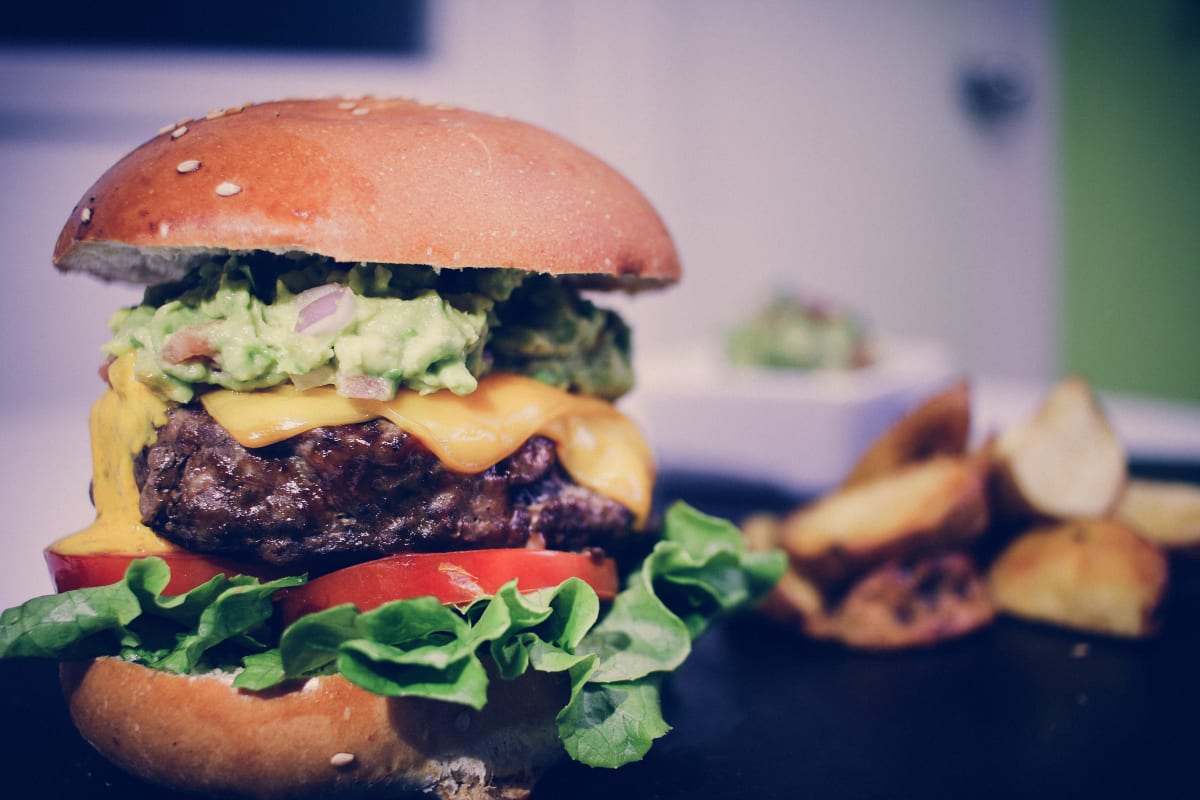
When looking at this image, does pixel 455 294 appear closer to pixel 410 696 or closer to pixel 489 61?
pixel 410 696

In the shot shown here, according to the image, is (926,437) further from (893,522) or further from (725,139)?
(725,139)

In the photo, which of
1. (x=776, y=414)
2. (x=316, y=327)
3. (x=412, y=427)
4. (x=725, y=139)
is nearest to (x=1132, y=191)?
(x=725, y=139)

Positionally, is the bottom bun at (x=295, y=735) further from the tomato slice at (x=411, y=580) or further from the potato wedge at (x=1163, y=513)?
the potato wedge at (x=1163, y=513)

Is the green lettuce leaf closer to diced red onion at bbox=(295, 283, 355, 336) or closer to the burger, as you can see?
the burger

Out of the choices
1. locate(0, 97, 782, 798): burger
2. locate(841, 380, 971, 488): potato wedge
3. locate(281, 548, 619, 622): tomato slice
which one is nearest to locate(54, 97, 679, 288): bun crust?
locate(0, 97, 782, 798): burger

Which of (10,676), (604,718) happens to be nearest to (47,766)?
(10,676)
